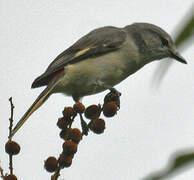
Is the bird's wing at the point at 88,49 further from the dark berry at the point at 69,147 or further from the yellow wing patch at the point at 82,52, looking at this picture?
the dark berry at the point at 69,147

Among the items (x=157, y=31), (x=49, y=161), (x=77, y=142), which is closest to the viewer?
(x=49, y=161)

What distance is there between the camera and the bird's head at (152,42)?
16.2 ft

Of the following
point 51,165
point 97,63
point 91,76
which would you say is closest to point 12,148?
point 51,165

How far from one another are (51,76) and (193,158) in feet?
11.6

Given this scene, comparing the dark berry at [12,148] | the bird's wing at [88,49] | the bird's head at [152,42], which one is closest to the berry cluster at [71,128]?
the dark berry at [12,148]

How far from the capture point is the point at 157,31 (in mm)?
5418

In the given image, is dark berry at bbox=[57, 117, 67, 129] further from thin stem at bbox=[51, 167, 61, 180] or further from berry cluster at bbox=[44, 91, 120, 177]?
thin stem at bbox=[51, 167, 61, 180]

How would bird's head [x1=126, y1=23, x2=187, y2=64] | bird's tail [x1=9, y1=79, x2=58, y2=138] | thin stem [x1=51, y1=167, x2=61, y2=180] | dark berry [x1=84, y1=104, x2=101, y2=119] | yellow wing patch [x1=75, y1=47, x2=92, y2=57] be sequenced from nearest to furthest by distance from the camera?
1. thin stem [x1=51, y1=167, x2=61, y2=180]
2. dark berry [x1=84, y1=104, x2=101, y2=119]
3. bird's tail [x1=9, y1=79, x2=58, y2=138]
4. yellow wing patch [x1=75, y1=47, x2=92, y2=57]
5. bird's head [x1=126, y1=23, x2=187, y2=64]

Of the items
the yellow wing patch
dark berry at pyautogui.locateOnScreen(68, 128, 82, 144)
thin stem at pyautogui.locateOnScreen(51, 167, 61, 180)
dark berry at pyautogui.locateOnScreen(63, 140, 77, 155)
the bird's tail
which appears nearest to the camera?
thin stem at pyautogui.locateOnScreen(51, 167, 61, 180)

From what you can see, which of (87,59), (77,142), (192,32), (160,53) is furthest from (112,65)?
(192,32)

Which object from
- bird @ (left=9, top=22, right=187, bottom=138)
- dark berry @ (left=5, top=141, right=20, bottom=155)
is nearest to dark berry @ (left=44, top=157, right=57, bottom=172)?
dark berry @ (left=5, top=141, right=20, bottom=155)

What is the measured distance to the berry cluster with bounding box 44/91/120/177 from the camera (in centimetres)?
169

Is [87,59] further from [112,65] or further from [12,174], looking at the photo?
[12,174]

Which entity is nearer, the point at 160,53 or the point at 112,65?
the point at 112,65
